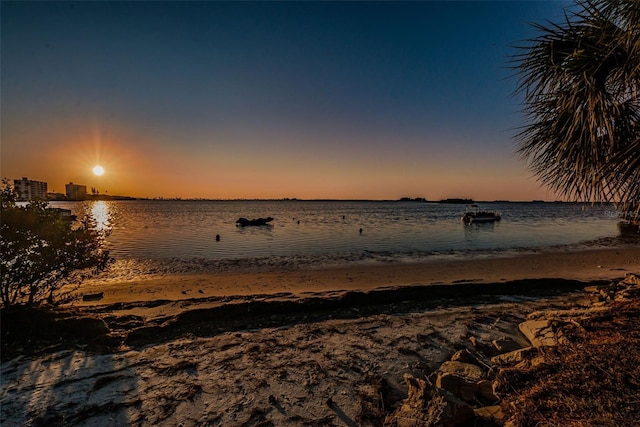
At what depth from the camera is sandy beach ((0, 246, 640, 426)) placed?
3.91 metres

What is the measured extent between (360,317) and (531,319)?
3725 millimetres

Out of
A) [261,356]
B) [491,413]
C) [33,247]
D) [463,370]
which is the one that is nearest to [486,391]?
[491,413]

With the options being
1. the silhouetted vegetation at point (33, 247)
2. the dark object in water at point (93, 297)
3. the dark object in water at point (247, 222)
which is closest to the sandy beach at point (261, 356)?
the dark object in water at point (93, 297)

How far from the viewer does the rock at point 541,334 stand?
16.0 feet

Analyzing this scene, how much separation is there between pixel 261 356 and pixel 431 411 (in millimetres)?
3027

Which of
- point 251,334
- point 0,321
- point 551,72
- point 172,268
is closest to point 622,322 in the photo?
point 551,72

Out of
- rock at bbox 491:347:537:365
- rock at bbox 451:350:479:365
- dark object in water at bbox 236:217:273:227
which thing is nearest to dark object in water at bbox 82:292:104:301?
rock at bbox 451:350:479:365

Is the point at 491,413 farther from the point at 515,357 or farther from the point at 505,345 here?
the point at 505,345

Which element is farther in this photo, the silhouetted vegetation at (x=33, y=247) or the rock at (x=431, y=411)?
the silhouetted vegetation at (x=33, y=247)

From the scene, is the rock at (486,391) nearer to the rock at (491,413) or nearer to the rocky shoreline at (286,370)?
the rocky shoreline at (286,370)

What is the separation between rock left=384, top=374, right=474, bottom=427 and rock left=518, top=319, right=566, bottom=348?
2.35m

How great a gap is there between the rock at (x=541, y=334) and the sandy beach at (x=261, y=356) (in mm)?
238

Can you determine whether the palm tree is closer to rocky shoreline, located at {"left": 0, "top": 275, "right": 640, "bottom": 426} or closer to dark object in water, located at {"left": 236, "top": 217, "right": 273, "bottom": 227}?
rocky shoreline, located at {"left": 0, "top": 275, "right": 640, "bottom": 426}

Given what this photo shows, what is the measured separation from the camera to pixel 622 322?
14.8 feet
